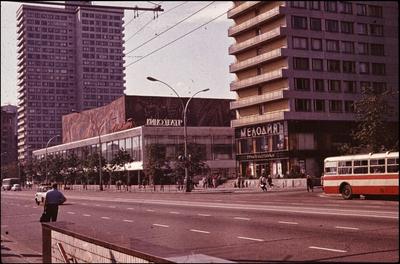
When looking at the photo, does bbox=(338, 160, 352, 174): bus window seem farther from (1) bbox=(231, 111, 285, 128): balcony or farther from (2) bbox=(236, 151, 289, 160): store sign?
(2) bbox=(236, 151, 289, 160): store sign

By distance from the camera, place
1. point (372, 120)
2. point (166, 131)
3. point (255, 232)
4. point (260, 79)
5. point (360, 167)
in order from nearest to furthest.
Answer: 1. point (255, 232)
2. point (360, 167)
3. point (372, 120)
4. point (260, 79)
5. point (166, 131)

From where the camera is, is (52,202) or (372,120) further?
(372,120)

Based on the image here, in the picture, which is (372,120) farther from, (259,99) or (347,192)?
(259,99)

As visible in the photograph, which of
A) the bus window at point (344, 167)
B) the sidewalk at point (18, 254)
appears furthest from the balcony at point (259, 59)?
the sidewalk at point (18, 254)

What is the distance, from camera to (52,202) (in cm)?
1330

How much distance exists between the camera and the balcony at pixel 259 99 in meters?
64.7

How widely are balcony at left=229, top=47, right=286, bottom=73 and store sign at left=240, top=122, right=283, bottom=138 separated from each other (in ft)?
27.1

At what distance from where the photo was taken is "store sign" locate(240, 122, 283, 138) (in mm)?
66938

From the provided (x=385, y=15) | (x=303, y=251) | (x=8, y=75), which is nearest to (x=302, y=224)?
(x=303, y=251)

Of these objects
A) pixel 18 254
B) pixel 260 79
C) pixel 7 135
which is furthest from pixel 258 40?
pixel 7 135

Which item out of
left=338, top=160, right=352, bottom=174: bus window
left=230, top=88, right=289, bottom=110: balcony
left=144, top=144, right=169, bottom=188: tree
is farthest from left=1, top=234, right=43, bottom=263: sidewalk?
left=144, top=144, right=169, bottom=188: tree

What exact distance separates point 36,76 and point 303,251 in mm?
7279

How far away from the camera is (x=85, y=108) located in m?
12.7

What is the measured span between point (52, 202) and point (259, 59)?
56.5 m
